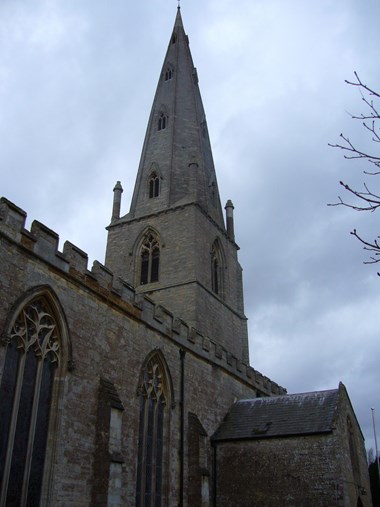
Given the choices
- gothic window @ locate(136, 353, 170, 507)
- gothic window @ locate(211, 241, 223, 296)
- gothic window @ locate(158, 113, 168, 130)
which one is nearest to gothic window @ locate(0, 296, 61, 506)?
gothic window @ locate(136, 353, 170, 507)

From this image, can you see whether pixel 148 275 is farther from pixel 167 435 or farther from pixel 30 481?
pixel 30 481

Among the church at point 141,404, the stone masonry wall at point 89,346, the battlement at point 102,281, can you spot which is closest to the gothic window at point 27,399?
the church at point 141,404

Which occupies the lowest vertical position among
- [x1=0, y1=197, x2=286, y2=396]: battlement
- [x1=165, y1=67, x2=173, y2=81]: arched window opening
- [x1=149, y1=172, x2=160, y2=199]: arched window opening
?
[x1=0, y1=197, x2=286, y2=396]: battlement

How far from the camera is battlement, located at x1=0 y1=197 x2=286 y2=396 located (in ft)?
37.2

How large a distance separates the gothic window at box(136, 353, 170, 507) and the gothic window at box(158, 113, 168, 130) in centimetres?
2006

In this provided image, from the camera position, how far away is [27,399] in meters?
10.9

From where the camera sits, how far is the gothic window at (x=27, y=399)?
10.2 m

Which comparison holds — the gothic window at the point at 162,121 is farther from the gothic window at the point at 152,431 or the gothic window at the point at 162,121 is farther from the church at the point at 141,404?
the gothic window at the point at 152,431

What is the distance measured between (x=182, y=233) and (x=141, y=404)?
42.8 ft

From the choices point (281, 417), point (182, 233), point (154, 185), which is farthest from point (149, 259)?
point (281, 417)

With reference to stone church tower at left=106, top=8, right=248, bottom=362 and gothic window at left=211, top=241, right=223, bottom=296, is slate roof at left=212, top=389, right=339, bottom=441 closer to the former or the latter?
stone church tower at left=106, top=8, right=248, bottom=362

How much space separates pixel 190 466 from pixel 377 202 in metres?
13.1

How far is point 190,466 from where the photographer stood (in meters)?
15.7

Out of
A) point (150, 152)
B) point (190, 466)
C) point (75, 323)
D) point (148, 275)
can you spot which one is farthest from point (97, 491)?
point (150, 152)
